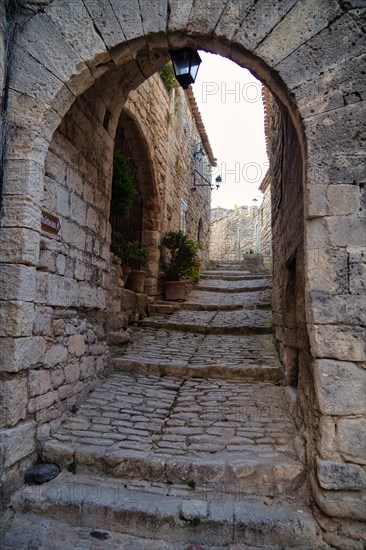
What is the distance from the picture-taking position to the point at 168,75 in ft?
25.9

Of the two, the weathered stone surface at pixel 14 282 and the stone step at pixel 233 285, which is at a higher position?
the stone step at pixel 233 285

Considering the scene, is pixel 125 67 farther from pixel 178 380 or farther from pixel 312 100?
pixel 178 380

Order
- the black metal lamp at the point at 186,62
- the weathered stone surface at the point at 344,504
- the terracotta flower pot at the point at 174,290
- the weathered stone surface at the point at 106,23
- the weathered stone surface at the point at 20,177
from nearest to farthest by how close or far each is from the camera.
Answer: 1. the weathered stone surface at the point at 344,504
2. the weathered stone surface at the point at 20,177
3. the weathered stone surface at the point at 106,23
4. the black metal lamp at the point at 186,62
5. the terracotta flower pot at the point at 174,290

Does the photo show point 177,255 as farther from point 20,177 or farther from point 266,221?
point 266,221

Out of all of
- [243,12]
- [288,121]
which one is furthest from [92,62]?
[288,121]

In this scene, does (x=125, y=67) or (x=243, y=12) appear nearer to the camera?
(x=243, y=12)

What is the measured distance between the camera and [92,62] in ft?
9.21

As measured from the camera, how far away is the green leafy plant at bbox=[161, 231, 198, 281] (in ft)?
25.0

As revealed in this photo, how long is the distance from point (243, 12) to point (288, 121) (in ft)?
4.08

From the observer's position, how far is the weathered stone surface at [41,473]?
8.53 feet

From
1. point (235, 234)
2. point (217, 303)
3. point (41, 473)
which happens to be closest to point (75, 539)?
point (41, 473)

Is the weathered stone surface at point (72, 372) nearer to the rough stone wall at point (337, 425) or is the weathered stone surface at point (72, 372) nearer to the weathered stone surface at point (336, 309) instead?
the rough stone wall at point (337, 425)

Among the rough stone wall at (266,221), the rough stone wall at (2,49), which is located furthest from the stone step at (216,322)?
the rough stone wall at (266,221)

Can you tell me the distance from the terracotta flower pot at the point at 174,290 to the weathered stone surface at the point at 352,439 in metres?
5.45
